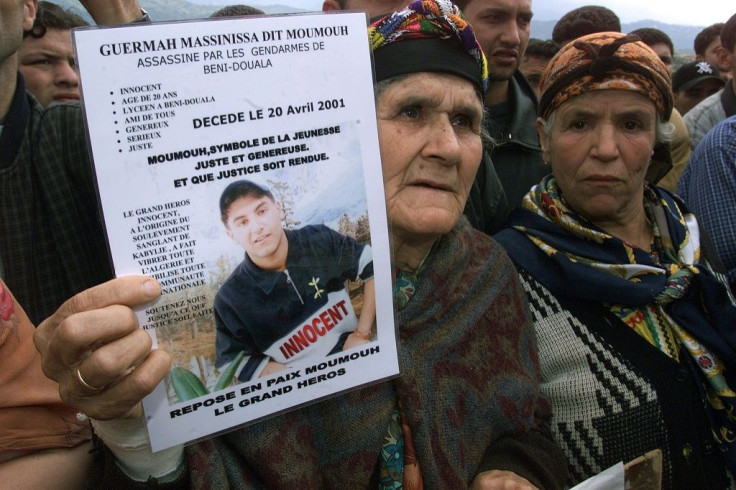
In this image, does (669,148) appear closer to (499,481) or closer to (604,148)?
(604,148)

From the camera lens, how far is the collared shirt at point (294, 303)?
921 millimetres

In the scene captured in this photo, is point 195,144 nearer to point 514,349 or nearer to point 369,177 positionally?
point 369,177

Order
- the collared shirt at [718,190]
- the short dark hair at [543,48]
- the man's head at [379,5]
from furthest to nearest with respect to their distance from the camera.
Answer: the short dark hair at [543,48], the collared shirt at [718,190], the man's head at [379,5]

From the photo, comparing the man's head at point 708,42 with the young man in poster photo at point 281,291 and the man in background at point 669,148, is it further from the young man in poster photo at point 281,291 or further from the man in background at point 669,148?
the young man in poster photo at point 281,291

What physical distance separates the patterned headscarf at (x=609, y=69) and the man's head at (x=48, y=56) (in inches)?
79.1

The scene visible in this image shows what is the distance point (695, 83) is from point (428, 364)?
207 inches

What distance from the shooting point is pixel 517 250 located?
6.38ft

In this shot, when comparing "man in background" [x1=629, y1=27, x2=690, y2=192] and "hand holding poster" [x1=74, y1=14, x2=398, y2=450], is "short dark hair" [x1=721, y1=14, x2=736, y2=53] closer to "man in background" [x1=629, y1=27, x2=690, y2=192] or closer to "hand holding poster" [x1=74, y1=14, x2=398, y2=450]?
"man in background" [x1=629, y1=27, x2=690, y2=192]

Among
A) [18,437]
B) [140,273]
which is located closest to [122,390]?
[140,273]

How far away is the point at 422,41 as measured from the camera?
1.37m

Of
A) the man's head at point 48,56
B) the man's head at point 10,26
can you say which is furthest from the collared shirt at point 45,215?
the man's head at point 48,56

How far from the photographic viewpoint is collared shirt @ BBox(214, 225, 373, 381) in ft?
3.02

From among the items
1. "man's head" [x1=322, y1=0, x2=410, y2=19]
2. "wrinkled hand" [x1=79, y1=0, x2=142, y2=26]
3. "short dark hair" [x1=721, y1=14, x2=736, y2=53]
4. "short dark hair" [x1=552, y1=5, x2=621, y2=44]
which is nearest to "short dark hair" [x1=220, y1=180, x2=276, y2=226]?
"wrinkled hand" [x1=79, y1=0, x2=142, y2=26]

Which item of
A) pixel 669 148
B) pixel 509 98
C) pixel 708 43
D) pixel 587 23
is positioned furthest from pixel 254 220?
pixel 708 43
